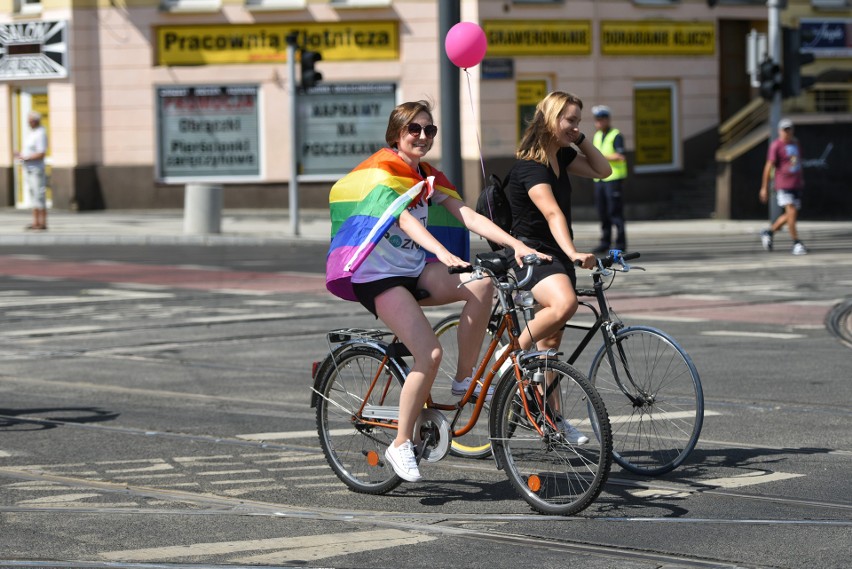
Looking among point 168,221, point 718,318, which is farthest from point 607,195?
point 168,221

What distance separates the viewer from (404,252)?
684 centimetres

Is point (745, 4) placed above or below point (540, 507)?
above

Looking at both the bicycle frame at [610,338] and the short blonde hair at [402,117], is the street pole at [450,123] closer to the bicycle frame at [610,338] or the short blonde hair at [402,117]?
the bicycle frame at [610,338]

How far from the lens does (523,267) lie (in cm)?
698

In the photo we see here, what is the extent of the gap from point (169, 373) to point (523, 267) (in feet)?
14.8

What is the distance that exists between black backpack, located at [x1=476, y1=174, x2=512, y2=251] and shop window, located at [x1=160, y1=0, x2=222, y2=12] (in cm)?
2552

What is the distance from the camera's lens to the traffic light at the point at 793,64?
26.3 meters

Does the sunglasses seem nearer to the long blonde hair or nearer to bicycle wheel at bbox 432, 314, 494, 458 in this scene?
the long blonde hair

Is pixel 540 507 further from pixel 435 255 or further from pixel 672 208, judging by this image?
pixel 672 208

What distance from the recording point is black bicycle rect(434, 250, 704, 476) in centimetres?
711

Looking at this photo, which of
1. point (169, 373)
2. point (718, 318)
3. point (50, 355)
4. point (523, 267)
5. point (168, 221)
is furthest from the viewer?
point (168, 221)

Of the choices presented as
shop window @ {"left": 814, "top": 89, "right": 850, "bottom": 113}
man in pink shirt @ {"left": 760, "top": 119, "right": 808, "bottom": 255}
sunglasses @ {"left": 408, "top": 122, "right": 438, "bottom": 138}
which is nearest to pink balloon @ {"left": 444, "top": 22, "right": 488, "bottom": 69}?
sunglasses @ {"left": 408, "top": 122, "right": 438, "bottom": 138}

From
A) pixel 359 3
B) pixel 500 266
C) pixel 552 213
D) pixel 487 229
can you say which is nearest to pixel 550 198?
pixel 552 213

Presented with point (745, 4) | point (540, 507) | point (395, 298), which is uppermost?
point (745, 4)
